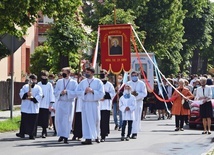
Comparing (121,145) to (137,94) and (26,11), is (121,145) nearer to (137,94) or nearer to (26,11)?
(137,94)

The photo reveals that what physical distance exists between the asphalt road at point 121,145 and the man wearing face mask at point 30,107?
0.96 ft

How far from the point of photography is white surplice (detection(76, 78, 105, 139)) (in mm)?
18406

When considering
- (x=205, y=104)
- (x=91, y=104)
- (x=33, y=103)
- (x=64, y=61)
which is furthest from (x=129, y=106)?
(x=64, y=61)

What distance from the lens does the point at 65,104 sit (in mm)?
19266

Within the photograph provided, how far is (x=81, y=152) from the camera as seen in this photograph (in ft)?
53.4

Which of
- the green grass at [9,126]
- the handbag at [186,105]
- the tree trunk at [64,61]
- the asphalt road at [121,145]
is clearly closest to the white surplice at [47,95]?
the asphalt road at [121,145]

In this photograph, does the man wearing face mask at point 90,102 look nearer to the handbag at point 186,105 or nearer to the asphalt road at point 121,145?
the asphalt road at point 121,145

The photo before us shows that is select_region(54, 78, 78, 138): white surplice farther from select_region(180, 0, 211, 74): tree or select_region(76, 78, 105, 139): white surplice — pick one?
select_region(180, 0, 211, 74): tree

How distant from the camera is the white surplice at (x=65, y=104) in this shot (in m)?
19.1

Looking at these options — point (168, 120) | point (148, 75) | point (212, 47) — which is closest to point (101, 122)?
point (168, 120)

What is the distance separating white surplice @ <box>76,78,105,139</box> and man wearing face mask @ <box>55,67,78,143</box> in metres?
0.60

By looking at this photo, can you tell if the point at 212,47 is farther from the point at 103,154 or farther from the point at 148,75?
the point at 103,154

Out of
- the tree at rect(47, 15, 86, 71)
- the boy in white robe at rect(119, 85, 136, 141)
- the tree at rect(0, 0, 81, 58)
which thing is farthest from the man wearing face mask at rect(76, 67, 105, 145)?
the tree at rect(47, 15, 86, 71)

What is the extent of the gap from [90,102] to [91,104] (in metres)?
0.06
